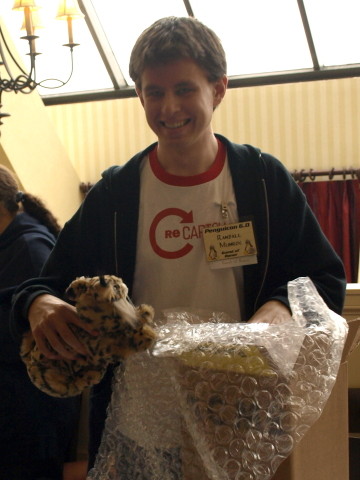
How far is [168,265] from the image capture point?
1437mm

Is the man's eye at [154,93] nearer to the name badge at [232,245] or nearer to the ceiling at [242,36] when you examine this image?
the name badge at [232,245]

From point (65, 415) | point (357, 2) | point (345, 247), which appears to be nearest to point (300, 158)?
point (345, 247)

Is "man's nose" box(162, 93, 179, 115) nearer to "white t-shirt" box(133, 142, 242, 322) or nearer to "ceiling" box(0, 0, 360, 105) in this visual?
"white t-shirt" box(133, 142, 242, 322)

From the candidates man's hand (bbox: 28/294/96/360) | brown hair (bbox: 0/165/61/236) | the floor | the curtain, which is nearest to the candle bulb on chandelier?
brown hair (bbox: 0/165/61/236)

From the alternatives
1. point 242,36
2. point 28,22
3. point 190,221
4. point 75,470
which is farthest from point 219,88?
point 242,36

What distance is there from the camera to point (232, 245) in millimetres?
1410

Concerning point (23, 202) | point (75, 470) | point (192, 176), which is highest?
point (192, 176)

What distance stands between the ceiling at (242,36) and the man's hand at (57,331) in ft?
18.0

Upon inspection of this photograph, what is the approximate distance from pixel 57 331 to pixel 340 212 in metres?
5.93

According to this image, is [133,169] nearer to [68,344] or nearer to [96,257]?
[96,257]

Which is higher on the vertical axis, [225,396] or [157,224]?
[157,224]

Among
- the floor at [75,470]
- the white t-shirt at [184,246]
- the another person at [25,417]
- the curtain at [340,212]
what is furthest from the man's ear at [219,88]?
the curtain at [340,212]

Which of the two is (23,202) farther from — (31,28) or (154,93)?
(154,93)

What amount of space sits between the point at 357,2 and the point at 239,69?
46.9 inches
